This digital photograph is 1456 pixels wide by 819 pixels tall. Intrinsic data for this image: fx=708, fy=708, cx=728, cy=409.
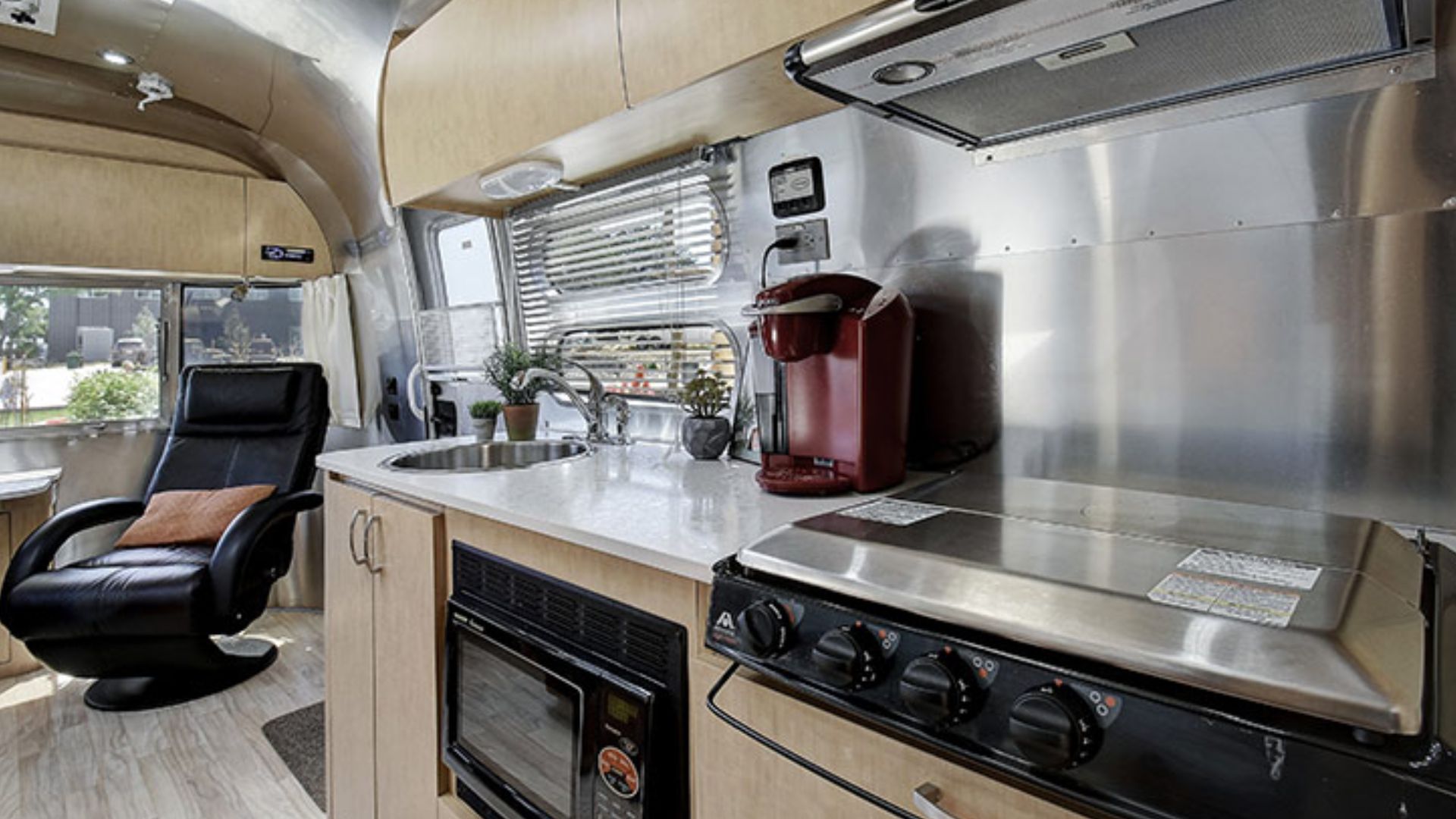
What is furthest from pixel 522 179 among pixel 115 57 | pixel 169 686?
pixel 169 686

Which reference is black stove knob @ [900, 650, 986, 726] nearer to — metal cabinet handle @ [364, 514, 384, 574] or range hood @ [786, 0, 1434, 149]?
range hood @ [786, 0, 1434, 149]

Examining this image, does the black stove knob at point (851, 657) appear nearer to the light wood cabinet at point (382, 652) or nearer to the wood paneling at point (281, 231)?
the light wood cabinet at point (382, 652)

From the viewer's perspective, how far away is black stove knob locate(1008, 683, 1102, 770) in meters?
0.54

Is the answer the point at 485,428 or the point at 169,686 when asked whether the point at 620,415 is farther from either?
the point at 169,686

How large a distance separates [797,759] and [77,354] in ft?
13.2

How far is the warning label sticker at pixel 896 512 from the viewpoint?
37.0 inches

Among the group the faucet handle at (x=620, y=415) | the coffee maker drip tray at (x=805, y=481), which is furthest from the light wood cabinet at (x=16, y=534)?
the coffee maker drip tray at (x=805, y=481)

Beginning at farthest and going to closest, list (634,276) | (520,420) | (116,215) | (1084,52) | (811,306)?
(116,215), (520,420), (634,276), (811,306), (1084,52)

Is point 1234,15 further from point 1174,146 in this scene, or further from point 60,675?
point 60,675

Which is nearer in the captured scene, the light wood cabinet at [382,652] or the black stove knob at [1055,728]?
the black stove knob at [1055,728]

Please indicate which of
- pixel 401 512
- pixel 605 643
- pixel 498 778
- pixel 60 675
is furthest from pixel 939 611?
pixel 60 675

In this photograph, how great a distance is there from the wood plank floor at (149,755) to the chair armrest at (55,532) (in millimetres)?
508

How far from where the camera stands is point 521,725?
1219 millimetres

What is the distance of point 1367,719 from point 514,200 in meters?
2.21
